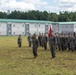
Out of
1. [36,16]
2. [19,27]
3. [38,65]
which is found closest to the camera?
[38,65]

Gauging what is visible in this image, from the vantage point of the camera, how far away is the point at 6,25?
4395 inches

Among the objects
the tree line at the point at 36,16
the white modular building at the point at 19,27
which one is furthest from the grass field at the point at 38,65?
the tree line at the point at 36,16

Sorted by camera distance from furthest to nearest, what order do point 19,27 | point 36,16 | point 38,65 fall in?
1. point 36,16
2. point 19,27
3. point 38,65

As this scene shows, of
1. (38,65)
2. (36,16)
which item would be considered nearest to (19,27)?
(36,16)

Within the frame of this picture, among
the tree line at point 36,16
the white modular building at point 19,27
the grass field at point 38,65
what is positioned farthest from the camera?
the tree line at point 36,16

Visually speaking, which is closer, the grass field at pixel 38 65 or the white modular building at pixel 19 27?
the grass field at pixel 38 65

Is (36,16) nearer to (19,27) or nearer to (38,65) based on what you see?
(19,27)

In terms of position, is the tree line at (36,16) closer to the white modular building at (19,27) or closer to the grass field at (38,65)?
the white modular building at (19,27)

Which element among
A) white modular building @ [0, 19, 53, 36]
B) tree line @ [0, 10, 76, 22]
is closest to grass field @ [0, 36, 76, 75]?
white modular building @ [0, 19, 53, 36]

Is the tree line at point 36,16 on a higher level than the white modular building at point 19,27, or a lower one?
higher

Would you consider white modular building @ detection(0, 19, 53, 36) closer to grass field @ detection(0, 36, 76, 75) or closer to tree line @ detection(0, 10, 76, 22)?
tree line @ detection(0, 10, 76, 22)

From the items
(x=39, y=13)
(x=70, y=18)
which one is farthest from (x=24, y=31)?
(x=70, y=18)

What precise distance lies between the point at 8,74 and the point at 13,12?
140 m

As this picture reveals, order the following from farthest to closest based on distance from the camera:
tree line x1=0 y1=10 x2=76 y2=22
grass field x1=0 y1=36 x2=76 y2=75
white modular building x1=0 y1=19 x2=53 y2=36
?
tree line x1=0 y1=10 x2=76 y2=22 < white modular building x1=0 y1=19 x2=53 y2=36 < grass field x1=0 y1=36 x2=76 y2=75
